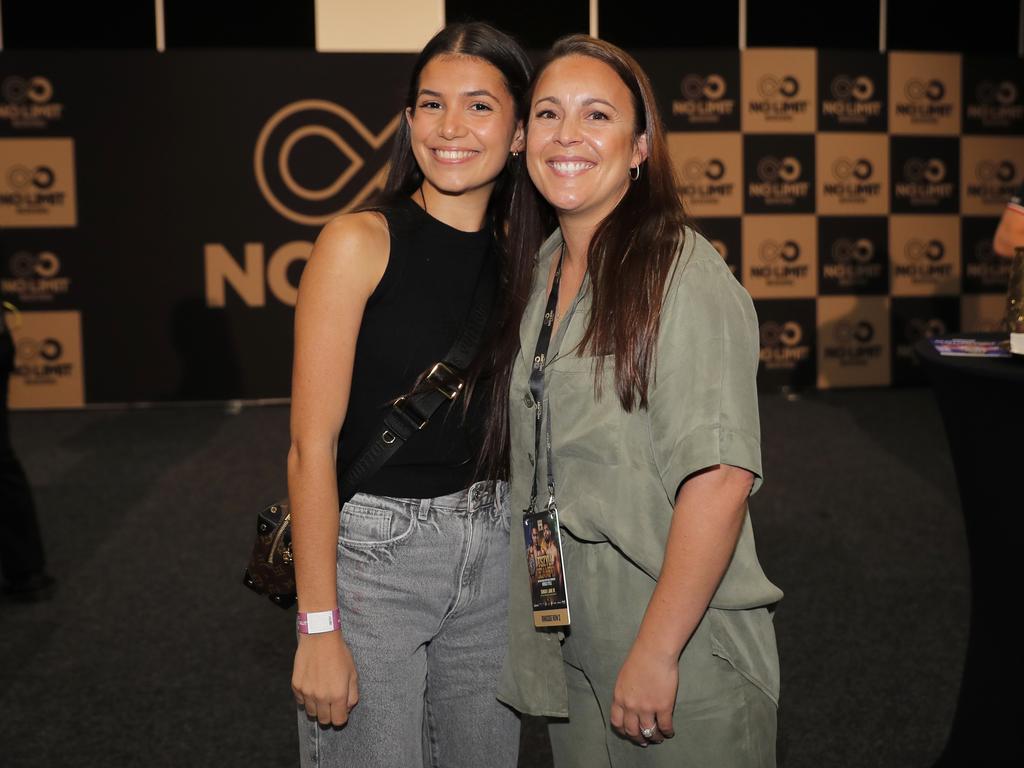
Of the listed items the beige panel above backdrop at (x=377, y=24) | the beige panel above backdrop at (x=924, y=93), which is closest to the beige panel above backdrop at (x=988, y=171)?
the beige panel above backdrop at (x=924, y=93)

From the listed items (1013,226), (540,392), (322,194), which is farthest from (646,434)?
(322,194)

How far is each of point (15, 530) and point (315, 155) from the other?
385cm

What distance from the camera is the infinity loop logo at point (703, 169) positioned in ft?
22.6

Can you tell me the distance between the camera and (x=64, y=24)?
661 centimetres

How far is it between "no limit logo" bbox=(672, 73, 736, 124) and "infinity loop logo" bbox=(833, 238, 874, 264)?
3.86ft

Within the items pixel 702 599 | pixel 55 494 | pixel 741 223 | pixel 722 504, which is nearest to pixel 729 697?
pixel 702 599

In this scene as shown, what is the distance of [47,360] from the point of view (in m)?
6.66

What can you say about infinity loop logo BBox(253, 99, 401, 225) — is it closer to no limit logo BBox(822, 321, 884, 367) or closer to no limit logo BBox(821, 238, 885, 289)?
no limit logo BBox(821, 238, 885, 289)

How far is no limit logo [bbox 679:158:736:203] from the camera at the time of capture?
6.89 m

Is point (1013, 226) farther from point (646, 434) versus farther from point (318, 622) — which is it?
point (318, 622)

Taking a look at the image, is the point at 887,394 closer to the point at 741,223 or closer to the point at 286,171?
the point at 741,223

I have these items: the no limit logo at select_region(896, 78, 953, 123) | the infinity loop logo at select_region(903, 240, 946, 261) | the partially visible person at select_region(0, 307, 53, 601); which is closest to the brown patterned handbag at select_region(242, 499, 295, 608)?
the partially visible person at select_region(0, 307, 53, 601)

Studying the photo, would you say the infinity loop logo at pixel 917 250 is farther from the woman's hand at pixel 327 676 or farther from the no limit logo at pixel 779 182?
the woman's hand at pixel 327 676

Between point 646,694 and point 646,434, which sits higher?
point 646,434
